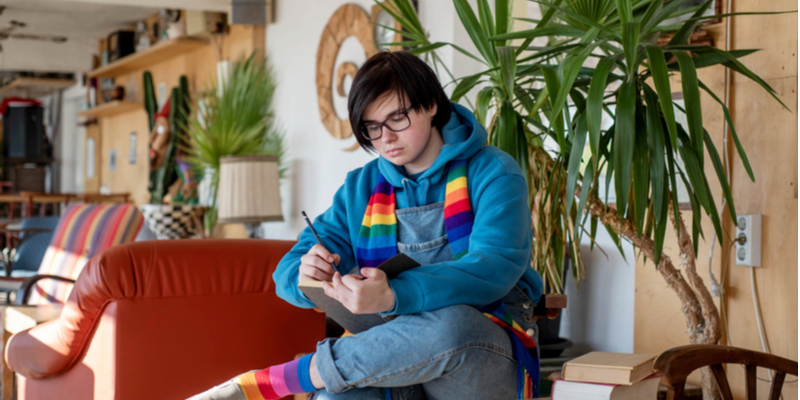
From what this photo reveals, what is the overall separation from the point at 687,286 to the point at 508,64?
2.56 ft

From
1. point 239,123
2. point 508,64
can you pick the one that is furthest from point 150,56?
point 508,64

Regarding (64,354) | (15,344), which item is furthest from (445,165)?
(15,344)

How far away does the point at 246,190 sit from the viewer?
3684 millimetres

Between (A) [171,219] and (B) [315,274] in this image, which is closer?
(B) [315,274]

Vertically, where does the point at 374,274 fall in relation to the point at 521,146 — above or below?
below

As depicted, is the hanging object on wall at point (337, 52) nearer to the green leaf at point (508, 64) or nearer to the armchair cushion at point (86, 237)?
the armchair cushion at point (86, 237)

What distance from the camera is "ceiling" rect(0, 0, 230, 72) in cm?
574

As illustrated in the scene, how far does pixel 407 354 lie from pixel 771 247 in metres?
1.32

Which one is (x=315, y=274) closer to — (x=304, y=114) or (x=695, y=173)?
(x=695, y=173)

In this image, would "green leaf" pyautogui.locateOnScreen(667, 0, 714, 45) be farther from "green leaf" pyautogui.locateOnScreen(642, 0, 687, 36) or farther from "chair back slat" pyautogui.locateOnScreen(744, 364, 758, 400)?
"chair back slat" pyautogui.locateOnScreen(744, 364, 758, 400)

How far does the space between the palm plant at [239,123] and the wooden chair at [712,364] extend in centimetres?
332

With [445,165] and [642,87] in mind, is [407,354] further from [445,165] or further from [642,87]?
[642,87]

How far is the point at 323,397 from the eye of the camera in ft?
4.25

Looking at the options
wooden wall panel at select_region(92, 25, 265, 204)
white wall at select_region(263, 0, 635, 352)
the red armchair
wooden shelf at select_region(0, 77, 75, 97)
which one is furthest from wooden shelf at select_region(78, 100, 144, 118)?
the red armchair
